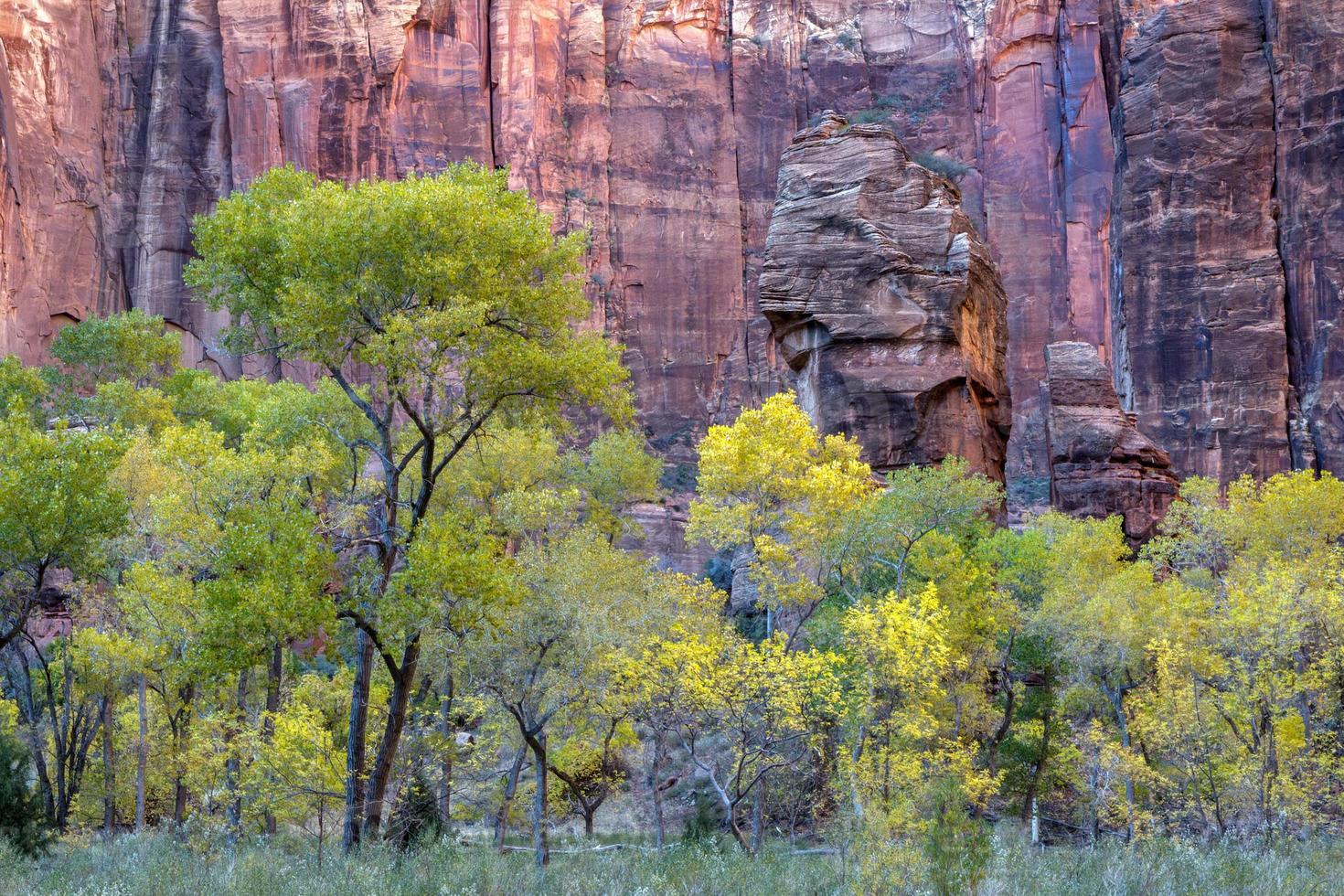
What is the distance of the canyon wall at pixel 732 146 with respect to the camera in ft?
155

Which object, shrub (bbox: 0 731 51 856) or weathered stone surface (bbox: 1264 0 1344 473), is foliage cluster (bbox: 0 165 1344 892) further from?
weathered stone surface (bbox: 1264 0 1344 473)

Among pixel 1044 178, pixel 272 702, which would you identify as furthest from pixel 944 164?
pixel 272 702

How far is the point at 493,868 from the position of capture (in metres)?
14.5

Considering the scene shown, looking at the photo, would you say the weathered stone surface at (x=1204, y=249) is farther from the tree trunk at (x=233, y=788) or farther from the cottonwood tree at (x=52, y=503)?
the cottonwood tree at (x=52, y=503)

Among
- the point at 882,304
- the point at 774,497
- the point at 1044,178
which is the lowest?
the point at 774,497

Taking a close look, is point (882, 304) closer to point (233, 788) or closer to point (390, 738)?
point (233, 788)

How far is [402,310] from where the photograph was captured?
17.3 m

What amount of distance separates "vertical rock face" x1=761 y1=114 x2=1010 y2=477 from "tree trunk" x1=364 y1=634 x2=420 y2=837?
20810 millimetres

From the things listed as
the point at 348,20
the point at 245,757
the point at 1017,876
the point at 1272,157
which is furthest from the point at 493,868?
the point at 348,20

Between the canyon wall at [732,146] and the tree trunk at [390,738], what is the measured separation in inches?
1535

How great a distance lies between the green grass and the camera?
12.3 m

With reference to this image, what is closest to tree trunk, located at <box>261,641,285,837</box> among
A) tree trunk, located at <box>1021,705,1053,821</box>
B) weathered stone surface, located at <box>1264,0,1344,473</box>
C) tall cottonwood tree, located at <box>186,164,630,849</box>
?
tall cottonwood tree, located at <box>186,164,630,849</box>

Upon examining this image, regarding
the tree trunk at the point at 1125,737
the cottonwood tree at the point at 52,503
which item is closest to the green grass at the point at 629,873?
the cottonwood tree at the point at 52,503

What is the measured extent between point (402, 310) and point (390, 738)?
620cm
